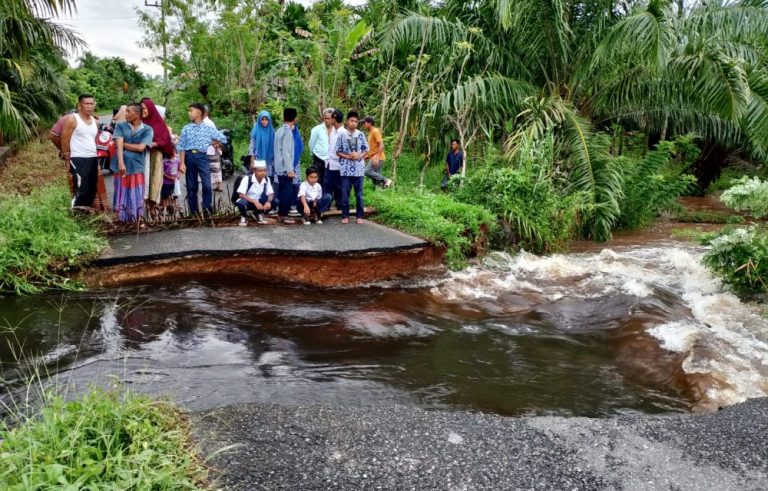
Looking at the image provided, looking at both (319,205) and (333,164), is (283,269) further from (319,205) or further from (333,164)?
(333,164)

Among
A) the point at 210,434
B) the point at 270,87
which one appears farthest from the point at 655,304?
the point at 270,87

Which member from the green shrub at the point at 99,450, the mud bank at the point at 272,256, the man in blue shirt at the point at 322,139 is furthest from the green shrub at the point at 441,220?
the green shrub at the point at 99,450

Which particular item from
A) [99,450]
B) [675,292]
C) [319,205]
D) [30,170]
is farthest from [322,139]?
[30,170]

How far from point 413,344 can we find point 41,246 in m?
4.17

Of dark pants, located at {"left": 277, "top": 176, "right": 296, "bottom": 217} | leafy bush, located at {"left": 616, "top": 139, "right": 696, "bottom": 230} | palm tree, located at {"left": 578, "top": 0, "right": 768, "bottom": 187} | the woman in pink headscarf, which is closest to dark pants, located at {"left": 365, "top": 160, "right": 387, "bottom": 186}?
dark pants, located at {"left": 277, "top": 176, "right": 296, "bottom": 217}

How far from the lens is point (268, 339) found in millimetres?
5875

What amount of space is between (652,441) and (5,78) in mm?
15936

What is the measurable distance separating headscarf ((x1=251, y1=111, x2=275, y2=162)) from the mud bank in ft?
3.80

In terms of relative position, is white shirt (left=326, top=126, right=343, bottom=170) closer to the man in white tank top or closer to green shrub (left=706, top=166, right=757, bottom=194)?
the man in white tank top

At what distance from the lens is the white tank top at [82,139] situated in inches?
286

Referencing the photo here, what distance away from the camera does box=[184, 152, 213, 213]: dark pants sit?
816 cm

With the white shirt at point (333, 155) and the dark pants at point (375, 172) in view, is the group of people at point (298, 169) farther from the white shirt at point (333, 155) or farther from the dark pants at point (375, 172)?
the dark pants at point (375, 172)

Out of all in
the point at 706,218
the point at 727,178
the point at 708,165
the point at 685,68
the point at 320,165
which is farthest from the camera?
the point at 727,178

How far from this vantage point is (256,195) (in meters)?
8.48
